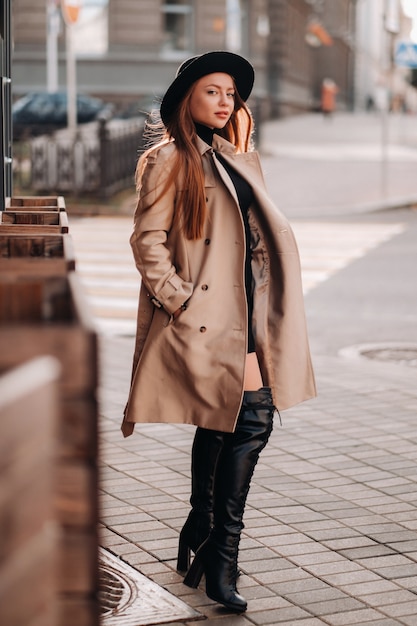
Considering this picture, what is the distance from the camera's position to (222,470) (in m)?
4.33

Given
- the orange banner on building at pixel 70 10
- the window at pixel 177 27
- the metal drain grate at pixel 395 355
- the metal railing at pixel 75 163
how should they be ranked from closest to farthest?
1. the metal drain grate at pixel 395 355
2. the metal railing at pixel 75 163
3. the orange banner on building at pixel 70 10
4. the window at pixel 177 27

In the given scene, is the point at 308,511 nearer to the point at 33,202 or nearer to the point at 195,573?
the point at 195,573

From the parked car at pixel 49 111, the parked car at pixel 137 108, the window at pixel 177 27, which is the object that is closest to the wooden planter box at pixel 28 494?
the parked car at pixel 49 111

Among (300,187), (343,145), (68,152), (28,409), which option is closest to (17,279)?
(28,409)

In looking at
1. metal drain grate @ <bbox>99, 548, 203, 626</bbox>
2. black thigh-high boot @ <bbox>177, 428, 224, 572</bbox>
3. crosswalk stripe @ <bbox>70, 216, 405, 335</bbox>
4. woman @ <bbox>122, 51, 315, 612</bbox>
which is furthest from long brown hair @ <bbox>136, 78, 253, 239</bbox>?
crosswalk stripe @ <bbox>70, 216, 405, 335</bbox>

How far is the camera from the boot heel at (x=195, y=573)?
172 inches

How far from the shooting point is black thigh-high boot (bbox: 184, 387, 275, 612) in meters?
4.27

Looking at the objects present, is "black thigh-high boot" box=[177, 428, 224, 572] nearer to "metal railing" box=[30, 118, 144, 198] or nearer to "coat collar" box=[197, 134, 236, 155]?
"coat collar" box=[197, 134, 236, 155]

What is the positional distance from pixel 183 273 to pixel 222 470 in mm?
686

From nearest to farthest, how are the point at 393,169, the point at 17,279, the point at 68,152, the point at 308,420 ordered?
the point at 17,279, the point at 308,420, the point at 68,152, the point at 393,169

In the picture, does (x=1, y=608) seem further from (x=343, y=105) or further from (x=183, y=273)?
(x=343, y=105)

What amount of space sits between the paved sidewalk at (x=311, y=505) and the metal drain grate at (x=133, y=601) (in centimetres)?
5

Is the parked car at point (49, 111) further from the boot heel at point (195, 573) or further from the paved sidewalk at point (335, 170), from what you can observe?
the boot heel at point (195, 573)

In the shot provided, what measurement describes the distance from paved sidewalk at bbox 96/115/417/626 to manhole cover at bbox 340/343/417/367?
489 mm
